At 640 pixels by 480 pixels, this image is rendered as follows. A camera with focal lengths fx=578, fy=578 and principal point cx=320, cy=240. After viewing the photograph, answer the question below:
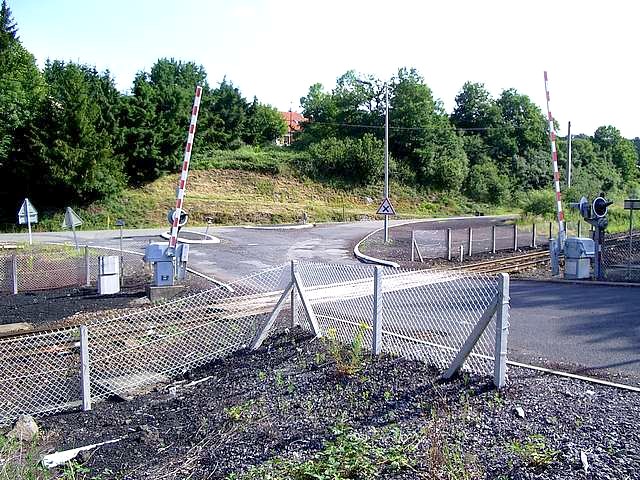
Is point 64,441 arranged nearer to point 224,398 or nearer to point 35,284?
point 224,398

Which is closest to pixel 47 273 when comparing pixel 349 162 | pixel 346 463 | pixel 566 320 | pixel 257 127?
pixel 566 320

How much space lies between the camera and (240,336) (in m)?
9.16

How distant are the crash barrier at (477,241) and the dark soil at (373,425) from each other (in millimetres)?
14699

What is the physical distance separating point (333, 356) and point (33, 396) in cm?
389

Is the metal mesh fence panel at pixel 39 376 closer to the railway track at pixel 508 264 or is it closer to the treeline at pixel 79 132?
the railway track at pixel 508 264

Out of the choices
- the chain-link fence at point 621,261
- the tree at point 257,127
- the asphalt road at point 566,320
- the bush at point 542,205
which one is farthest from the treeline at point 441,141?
the asphalt road at point 566,320

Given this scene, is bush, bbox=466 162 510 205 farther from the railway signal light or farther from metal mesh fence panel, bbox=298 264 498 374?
metal mesh fence panel, bbox=298 264 498 374

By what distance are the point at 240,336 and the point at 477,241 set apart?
21.4m

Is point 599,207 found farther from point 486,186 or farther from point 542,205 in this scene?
point 486,186

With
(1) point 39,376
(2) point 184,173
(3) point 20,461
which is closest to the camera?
(3) point 20,461

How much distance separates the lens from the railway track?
17453 millimetres

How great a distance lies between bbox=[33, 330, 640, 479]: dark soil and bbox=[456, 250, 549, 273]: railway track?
1120 cm

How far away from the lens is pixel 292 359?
297 inches

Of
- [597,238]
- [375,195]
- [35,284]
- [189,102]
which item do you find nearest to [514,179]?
[375,195]
